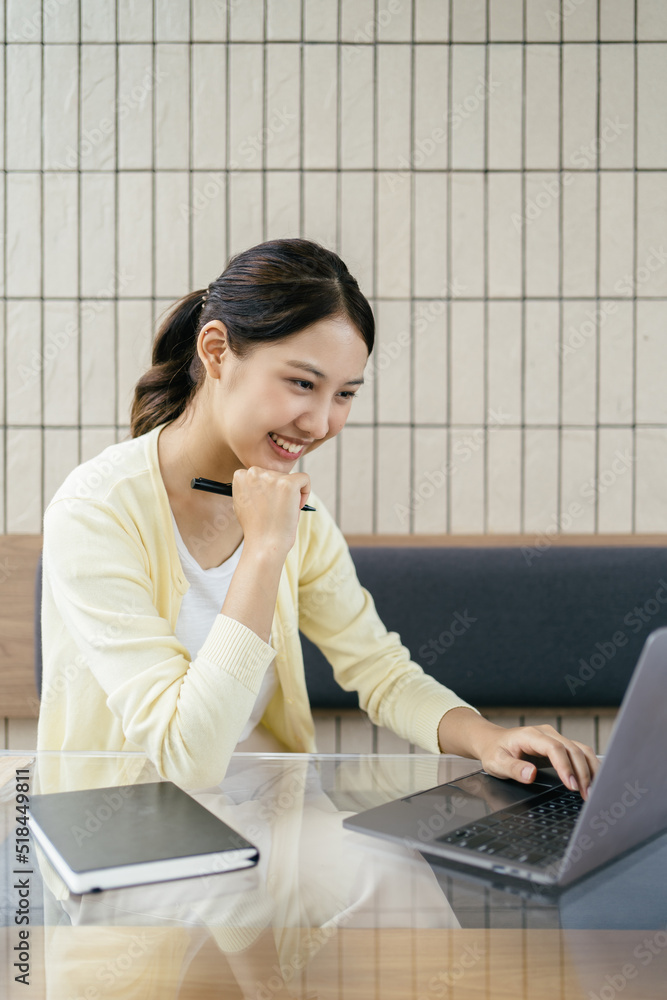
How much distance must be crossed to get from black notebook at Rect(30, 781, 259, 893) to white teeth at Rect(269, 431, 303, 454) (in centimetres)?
50

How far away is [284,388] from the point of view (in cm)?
103

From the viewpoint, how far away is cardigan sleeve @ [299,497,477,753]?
1.19 metres

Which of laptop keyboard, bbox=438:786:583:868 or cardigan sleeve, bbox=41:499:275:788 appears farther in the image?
cardigan sleeve, bbox=41:499:275:788

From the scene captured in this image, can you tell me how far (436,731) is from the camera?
1.09m

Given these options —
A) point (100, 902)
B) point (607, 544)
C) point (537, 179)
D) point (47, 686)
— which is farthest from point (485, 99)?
point (100, 902)

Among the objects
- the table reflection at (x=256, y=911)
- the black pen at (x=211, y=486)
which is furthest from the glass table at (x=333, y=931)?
the black pen at (x=211, y=486)

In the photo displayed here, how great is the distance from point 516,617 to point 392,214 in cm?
103

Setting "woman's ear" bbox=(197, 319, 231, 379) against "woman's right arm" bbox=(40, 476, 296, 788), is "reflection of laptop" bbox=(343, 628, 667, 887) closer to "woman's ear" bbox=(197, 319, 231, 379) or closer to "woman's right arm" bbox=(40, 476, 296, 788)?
"woman's right arm" bbox=(40, 476, 296, 788)

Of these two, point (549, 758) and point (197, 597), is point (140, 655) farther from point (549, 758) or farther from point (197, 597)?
point (549, 758)

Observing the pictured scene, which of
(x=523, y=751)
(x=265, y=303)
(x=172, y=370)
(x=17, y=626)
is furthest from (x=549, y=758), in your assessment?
(x=17, y=626)

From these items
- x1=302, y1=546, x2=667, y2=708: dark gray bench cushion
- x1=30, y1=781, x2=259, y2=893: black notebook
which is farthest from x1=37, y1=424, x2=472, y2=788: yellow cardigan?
x1=302, y1=546, x2=667, y2=708: dark gray bench cushion

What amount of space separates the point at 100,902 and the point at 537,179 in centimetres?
184

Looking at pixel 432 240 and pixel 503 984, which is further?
pixel 432 240

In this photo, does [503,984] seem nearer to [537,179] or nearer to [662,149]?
[537,179]
